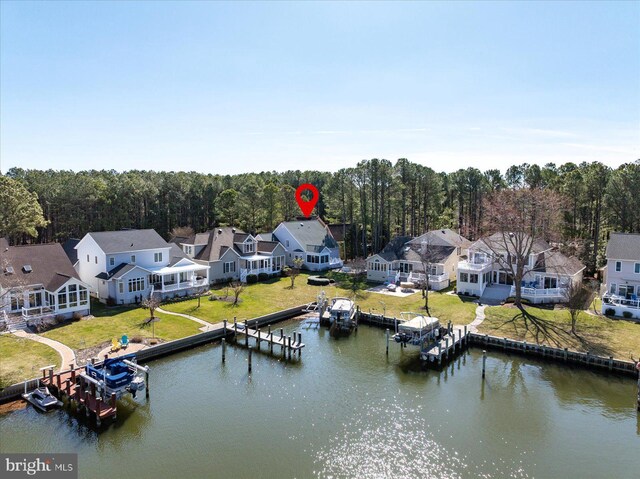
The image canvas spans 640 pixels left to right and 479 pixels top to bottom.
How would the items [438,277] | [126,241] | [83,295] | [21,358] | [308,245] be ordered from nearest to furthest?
[21,358] < [83,295] < [126,241] < [438,277] < [308,245]

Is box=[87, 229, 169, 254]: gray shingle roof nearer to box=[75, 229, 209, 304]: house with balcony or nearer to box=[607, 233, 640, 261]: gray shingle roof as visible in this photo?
box=[75, 229, 209, 304]: house with balcony

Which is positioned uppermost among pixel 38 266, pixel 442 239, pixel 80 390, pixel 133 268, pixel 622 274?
pixel 442 239

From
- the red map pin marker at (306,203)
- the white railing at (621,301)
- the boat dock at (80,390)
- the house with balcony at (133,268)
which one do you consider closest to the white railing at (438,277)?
the white railing at (621,301)

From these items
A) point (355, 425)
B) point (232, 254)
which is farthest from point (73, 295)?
point (355, 425)

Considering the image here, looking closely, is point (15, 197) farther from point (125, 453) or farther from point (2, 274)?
point (125, 453)

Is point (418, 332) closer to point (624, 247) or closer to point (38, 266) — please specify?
point (624, 247)

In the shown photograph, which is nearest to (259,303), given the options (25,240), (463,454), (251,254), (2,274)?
(251,254)
